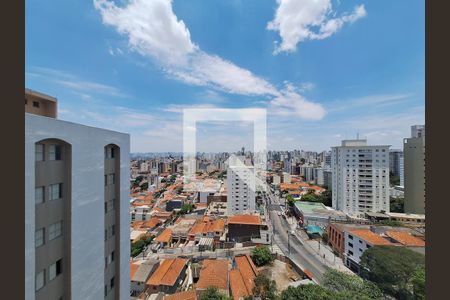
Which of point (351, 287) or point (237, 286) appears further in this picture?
point (237, 286)

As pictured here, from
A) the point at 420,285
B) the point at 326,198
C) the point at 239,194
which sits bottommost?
the point at 326,198

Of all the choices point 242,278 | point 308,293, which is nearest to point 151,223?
point 242,278

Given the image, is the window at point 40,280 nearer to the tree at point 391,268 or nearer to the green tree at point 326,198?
the tree at point 391,268

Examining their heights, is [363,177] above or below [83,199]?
below

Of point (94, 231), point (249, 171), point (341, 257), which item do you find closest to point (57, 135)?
point (94, 231)

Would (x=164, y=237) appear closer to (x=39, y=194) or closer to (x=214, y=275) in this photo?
(x=214, y=275)

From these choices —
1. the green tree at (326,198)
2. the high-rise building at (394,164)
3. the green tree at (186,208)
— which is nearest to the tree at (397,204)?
the high-rise building at (394,164)
